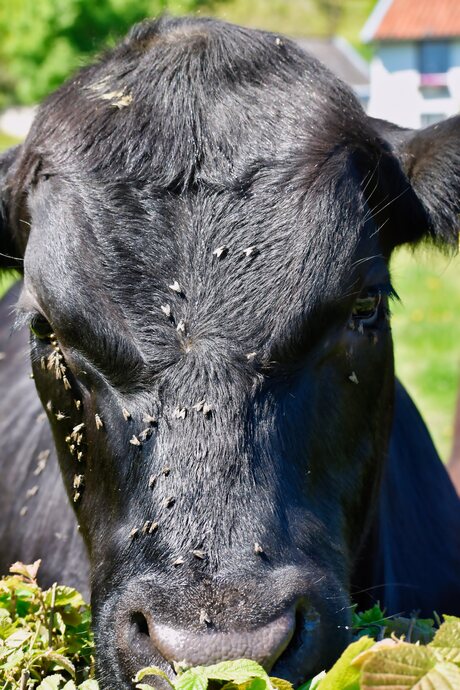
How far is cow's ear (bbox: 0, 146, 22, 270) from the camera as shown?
3818 mm

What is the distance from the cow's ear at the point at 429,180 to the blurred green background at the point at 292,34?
0.21m

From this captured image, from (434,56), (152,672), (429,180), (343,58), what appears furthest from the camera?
(343,58)

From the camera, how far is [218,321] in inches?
110

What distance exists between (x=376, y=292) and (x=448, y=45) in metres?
51.1

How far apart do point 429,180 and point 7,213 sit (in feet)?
5.01

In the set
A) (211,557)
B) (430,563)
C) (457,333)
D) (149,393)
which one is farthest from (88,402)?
(457,333)

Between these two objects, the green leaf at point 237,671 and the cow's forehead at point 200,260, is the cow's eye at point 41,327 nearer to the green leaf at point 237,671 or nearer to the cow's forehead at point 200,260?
the cow's forehead at point 200,260

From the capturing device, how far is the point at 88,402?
3.09m

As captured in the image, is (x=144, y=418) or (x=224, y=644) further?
(x=144, y=418)

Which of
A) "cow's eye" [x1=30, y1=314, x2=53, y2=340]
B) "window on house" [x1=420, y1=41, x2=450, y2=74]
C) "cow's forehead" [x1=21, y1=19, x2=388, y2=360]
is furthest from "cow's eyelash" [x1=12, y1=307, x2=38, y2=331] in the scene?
"window on house" [x1=420, y1=41, x2=450, y2=74]

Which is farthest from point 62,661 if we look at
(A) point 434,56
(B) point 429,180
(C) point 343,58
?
(C) point 343,58

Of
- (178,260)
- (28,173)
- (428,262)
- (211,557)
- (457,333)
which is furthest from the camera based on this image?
(457,333)

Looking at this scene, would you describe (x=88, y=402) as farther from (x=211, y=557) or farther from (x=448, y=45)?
(x=448, y=45)

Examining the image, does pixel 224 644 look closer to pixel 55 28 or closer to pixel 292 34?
pixel 55 28
